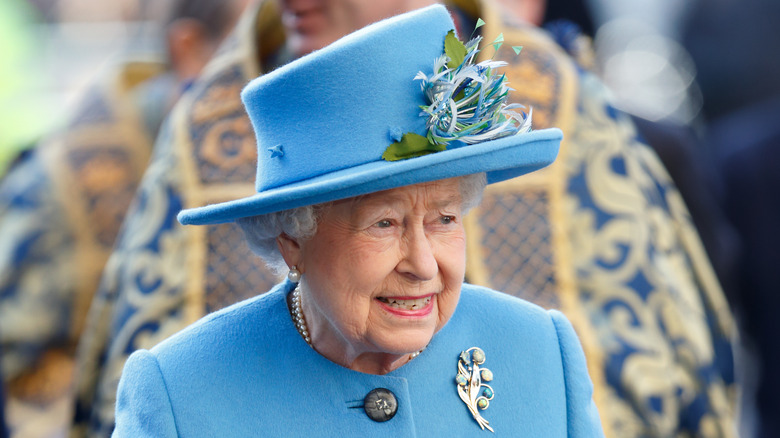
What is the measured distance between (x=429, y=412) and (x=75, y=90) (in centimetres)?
782

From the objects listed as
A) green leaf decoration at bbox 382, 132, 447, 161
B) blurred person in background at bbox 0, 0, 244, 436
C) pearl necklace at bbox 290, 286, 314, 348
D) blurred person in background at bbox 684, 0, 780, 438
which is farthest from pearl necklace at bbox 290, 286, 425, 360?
blurred person in background at bbox 684, 0, 780, 438

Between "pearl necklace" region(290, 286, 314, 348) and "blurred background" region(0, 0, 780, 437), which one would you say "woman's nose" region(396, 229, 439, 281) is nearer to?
"pearl necklace" region(290, 286, 314, 348)

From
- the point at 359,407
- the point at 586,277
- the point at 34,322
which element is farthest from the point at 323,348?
the point at 34,322

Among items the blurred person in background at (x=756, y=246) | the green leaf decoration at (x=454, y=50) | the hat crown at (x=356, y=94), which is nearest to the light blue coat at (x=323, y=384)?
the hat crown at (x=356, y=94)

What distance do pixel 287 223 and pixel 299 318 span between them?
0.80 ft

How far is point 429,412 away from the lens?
2139 mm

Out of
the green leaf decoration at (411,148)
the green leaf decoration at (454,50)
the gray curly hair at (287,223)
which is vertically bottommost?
the gray curly hair at (287,223)

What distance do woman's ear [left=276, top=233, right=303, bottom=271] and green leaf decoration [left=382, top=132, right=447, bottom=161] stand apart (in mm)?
315

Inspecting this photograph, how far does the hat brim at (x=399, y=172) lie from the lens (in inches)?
73.2

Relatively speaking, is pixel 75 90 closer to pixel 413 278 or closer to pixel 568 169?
pixel 568 169

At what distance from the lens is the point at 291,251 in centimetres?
214

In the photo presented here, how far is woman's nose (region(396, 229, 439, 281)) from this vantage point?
1974 millimetres

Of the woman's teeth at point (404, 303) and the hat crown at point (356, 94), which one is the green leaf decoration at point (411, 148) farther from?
the woman's teeth at point (404, 303)

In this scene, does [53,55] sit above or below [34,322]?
above
